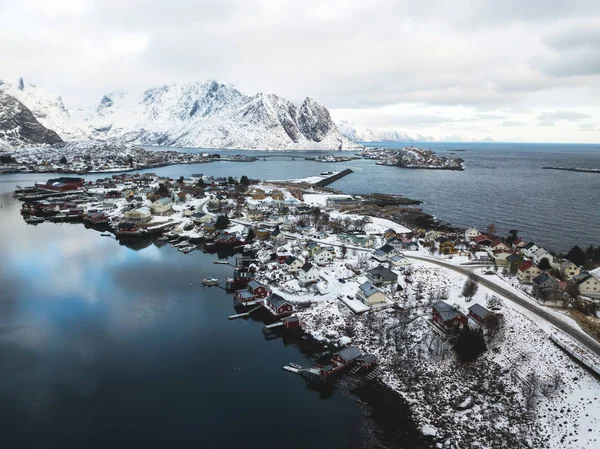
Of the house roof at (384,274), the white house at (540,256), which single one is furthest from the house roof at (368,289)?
the white house at (540,256)

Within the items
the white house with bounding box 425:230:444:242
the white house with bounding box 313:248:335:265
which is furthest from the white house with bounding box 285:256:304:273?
the white house with bounding box 425:230:444:242

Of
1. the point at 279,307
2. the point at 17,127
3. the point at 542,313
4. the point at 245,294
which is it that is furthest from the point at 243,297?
the point at 17,127

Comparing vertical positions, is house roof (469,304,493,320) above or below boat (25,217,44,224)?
above

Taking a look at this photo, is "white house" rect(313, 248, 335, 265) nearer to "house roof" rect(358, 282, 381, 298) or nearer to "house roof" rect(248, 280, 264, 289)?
"house roof" rect(248, 280, 264, 289)

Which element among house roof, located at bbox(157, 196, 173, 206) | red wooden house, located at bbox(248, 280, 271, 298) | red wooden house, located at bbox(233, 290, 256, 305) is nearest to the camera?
red wooden house, located at bbox(233, 290, 256, 305)

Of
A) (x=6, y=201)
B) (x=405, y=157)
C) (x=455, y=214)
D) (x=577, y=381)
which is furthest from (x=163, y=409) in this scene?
(x=405, y=157)

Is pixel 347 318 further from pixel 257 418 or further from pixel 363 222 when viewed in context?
pixel 363 222
